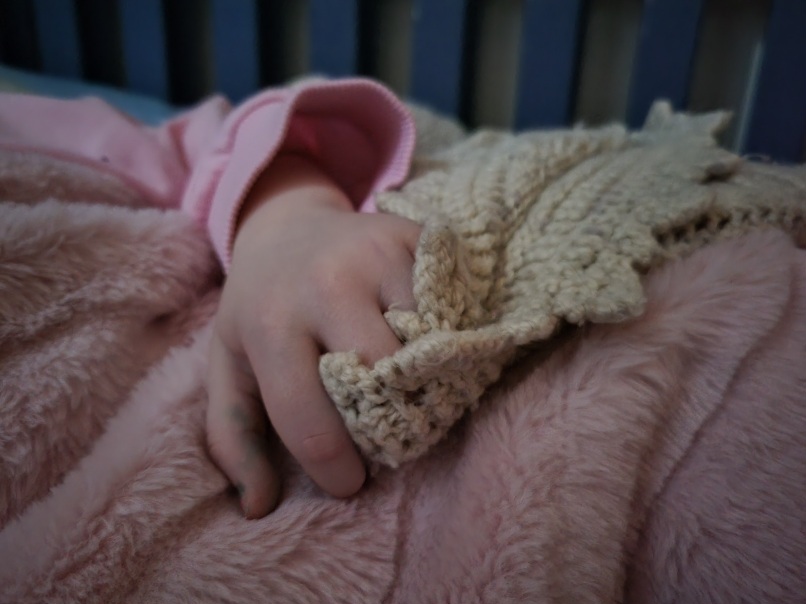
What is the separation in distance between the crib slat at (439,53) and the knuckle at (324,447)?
0.82 m

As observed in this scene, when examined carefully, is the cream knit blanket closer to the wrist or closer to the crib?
the wrist

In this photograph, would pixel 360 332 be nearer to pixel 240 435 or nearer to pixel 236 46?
pixel 240 435

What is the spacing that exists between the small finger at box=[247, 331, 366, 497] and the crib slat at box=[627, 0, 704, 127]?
0.77 m

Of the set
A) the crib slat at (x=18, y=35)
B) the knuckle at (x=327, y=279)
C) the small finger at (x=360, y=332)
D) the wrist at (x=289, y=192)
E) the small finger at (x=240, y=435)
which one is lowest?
the small finger at (x=240, y=435)

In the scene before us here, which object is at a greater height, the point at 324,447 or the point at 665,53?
the point at 665,53

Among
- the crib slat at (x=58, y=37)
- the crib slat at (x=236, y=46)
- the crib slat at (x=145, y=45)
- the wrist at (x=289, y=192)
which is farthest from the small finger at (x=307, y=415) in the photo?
the crib slat at (x=58, y=37)

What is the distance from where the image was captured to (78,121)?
705 millimetres

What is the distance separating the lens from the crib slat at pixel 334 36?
1.06 metres

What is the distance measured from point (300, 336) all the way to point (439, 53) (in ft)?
2.60

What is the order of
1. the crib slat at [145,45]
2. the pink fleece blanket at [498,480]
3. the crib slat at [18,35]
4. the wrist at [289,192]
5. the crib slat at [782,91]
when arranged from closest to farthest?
the pink fleece blanket at [498,480] → the wrist at [289,192] → the crib slat at [782,91] → the crib slat at [145,45] → the crib slat at [18,35]

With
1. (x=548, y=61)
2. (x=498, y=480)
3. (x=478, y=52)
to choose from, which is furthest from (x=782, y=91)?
(x=498, y=480)

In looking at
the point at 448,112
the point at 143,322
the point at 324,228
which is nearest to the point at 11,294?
the point at 143,322

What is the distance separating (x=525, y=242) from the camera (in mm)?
433

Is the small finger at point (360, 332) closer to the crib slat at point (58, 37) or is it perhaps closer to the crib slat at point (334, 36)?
the crib slat at point (334, 36)
